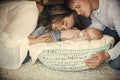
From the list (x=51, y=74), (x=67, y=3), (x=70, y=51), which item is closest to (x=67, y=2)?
(x=67, y=3)

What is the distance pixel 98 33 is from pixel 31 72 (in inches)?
14.3

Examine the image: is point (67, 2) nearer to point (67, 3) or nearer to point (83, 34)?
point (67, 3)

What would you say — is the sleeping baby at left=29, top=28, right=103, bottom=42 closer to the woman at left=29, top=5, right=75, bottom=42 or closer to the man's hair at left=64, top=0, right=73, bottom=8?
the woman at left=29, top=5, right=75, bottom=42

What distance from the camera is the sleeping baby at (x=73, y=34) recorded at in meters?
1.21

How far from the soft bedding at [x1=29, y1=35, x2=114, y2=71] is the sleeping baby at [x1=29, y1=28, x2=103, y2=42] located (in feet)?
0.06

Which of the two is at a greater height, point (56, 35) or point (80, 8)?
point (80, 8)

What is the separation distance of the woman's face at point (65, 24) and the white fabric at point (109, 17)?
10cm

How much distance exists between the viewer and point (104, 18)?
4.00 ft

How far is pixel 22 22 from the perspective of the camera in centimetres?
124

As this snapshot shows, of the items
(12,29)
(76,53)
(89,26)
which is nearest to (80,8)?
(89,26)

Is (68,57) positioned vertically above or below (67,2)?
below

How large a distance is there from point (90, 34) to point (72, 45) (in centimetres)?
10

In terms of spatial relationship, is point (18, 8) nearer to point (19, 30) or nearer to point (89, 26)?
point (19, 30)

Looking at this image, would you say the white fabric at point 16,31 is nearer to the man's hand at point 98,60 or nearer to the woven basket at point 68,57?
the woven basket at point 68,57
